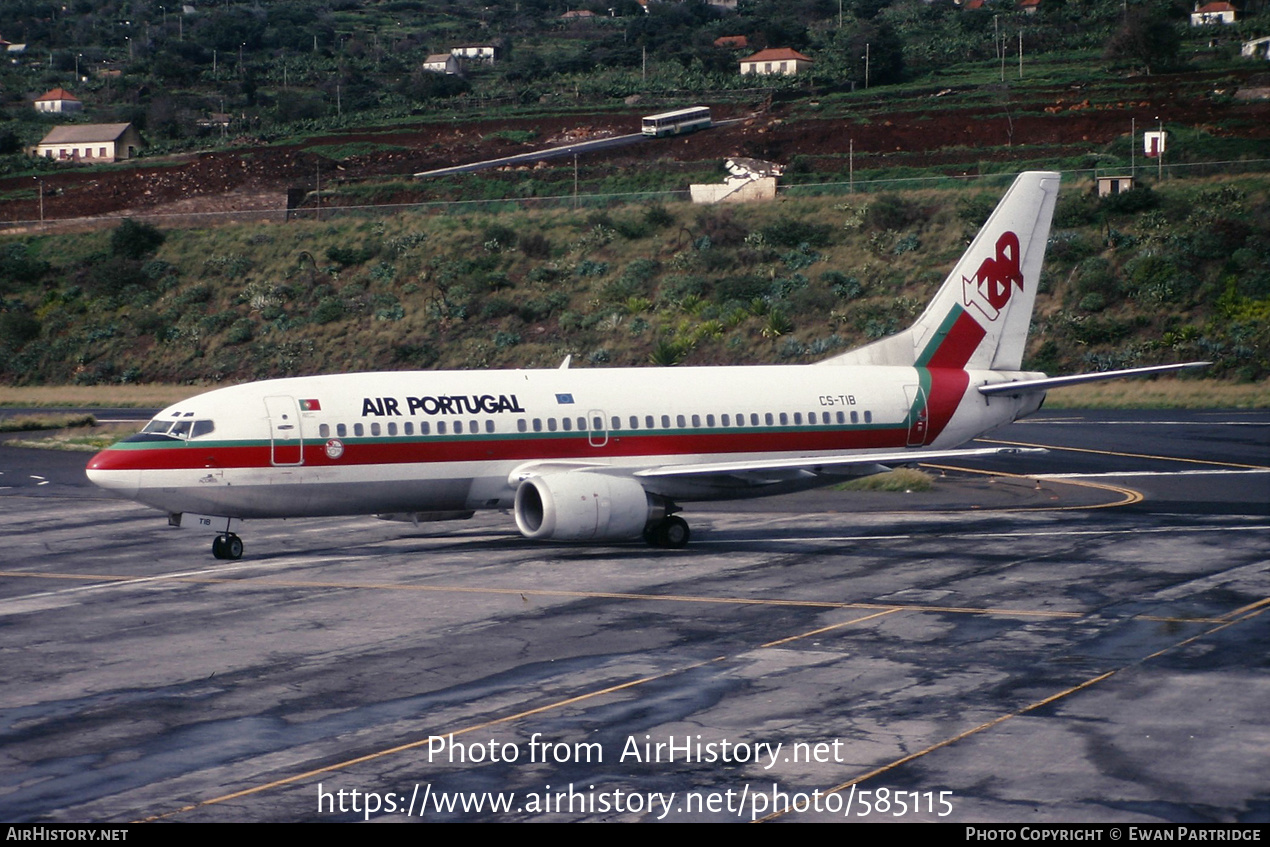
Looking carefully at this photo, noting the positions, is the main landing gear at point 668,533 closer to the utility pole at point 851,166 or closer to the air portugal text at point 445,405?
the air portugal text at point 445,405

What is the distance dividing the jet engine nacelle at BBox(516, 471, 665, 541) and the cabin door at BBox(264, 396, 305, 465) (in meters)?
4.73

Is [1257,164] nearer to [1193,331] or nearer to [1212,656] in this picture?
[1193,331]

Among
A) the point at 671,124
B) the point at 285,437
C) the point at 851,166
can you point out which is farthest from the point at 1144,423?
the point at 671,124

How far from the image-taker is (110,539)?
34.0 metres

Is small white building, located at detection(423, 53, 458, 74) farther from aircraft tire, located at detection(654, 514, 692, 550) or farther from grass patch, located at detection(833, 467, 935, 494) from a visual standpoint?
aircraft tire, located at detection(654, 514, 692, 550)

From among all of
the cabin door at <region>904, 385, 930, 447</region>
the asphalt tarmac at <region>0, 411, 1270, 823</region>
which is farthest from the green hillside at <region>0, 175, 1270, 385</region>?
the asphalt tarmac at <region>0, 411, 1270, 823</region>

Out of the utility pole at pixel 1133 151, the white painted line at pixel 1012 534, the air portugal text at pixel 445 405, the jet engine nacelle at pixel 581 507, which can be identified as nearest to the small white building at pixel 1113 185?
the utility pole at pixel 1133 151

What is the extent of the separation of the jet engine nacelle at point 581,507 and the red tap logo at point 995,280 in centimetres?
1124

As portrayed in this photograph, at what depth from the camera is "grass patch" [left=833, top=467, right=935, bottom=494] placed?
41125mm

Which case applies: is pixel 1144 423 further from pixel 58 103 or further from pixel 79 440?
pixel 58 103

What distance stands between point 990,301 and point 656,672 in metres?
20.0

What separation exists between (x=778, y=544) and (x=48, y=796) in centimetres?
1969

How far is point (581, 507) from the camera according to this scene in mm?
28891

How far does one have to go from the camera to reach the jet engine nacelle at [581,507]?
2866 cm
